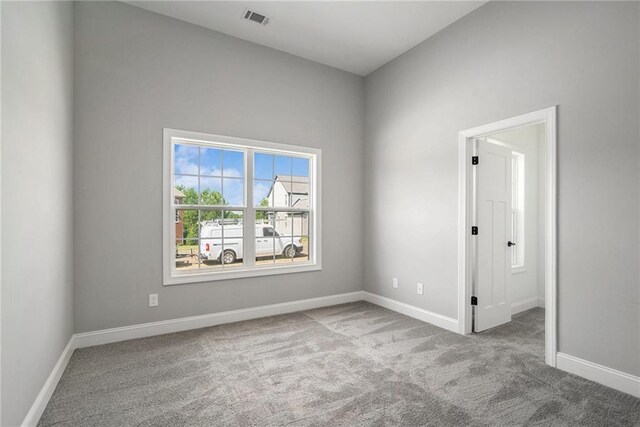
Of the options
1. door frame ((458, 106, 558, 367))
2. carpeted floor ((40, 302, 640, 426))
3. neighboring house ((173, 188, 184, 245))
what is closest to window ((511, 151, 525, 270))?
carpeted floor ((40, 302, 640, 426))

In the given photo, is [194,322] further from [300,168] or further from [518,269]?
[518,269]

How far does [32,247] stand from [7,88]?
2.87ft

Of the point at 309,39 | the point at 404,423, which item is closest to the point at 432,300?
the point at 404,423

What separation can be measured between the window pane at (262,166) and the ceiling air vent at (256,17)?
1.44m

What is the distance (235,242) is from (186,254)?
0.56 meters

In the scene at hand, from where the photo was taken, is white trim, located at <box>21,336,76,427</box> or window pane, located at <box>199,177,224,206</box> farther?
window pane, located at <box>199,177,224,206</box>

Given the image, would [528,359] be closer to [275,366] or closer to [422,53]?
[275,366]

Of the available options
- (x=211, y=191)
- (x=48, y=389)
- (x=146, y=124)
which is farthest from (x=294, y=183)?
(x=48, y=389)

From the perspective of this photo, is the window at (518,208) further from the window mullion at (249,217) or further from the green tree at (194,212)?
the green tree at (194,212)

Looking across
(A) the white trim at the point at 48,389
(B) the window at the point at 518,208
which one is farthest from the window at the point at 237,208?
(B) the window at the point at 518,208

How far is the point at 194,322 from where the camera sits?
3.37 metres

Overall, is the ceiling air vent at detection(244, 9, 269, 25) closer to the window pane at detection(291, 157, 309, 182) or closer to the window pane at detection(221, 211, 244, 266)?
the window pane at detection(291, 157, 309, 182)

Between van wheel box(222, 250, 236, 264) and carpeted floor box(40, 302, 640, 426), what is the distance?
770 mm

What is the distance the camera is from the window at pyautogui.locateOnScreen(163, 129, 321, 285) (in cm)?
342
